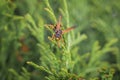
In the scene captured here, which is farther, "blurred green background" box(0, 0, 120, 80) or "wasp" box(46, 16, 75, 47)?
"blurred green background" box(0, 0, 120, 80)

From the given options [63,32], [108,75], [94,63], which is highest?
[94,63]

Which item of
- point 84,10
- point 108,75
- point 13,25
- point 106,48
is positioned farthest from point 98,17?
point 108,75

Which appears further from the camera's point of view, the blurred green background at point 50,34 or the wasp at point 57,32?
the blurred green background at point 50,34

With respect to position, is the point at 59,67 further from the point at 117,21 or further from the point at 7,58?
the point at 117,21

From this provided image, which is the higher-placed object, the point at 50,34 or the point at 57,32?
the point at 50,34

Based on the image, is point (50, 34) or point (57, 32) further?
point (50, 34)

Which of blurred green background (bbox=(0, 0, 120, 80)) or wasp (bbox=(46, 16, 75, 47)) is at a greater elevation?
blurred green background (bbox=(0, 0, 120, 80))

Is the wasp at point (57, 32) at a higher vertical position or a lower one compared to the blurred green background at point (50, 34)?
lower

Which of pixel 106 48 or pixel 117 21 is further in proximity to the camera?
pixel 117 21
